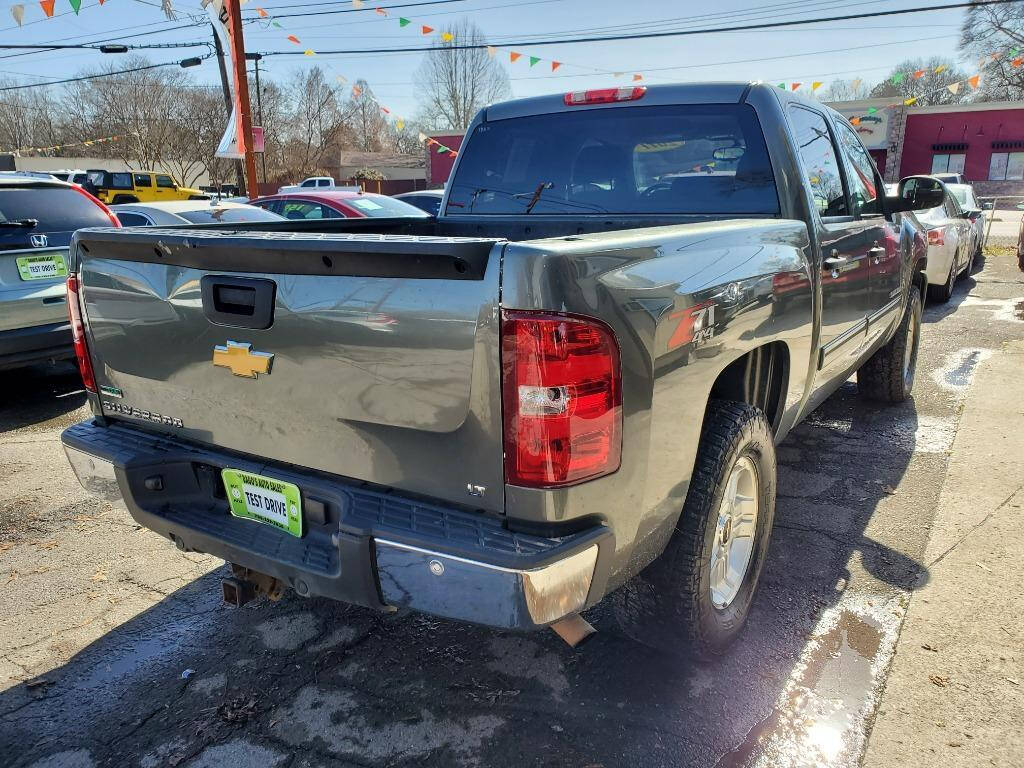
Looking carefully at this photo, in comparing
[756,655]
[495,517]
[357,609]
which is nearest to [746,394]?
[756,655]

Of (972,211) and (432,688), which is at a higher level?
(972,211)

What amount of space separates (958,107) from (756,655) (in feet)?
136

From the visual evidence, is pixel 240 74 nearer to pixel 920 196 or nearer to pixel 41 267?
pixel 41 267

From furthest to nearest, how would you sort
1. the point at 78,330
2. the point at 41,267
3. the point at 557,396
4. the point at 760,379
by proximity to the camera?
the point at 41,267 < the point at 760,379 < the point at 78,330 < the point at 557,396

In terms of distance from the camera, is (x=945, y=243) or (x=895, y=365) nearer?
(x=895, y=365)

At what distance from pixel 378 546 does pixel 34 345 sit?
4.52 m

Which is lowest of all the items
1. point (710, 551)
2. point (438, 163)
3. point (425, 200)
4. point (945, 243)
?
point (710, 551)

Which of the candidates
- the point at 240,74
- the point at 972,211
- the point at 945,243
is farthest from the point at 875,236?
the point at 240,74

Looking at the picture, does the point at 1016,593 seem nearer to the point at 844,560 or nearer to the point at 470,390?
the point at 844,560

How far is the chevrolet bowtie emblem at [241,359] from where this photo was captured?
2098 millimetres

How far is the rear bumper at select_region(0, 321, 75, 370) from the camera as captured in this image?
512cm

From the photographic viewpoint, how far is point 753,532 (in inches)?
110

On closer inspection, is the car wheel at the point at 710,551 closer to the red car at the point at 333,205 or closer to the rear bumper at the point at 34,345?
the rear bumper at the point at 34,345

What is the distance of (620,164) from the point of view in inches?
138
